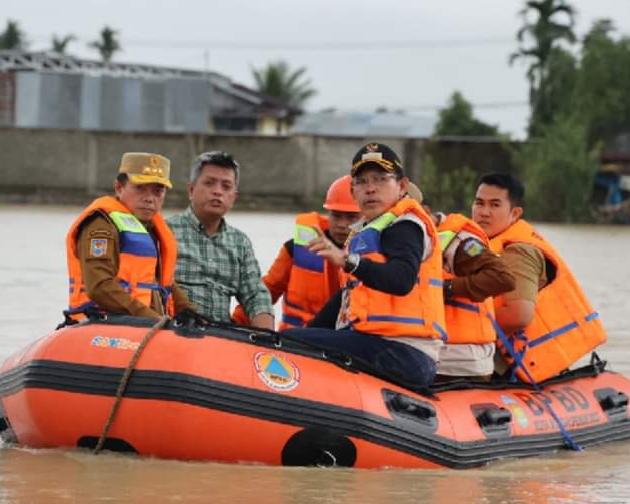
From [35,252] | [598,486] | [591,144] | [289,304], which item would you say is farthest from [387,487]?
[591,144]

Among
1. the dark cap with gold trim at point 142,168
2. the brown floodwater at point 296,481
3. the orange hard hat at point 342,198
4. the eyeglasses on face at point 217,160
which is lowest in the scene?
the brown floodwater at point 296,481

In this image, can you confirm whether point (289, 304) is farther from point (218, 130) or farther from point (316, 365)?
point (218, 130)

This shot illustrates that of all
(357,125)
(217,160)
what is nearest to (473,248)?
(217,160)

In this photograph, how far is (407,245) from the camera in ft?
21.4

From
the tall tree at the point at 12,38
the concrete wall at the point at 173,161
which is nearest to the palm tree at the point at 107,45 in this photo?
the tall tree at the point at 12,38

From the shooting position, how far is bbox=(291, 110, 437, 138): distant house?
218 feet

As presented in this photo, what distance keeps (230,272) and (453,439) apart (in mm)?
1421

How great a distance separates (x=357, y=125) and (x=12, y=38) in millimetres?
19372

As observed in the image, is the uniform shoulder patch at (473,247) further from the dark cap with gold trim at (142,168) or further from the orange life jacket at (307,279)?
the dark cap with gold trim at (142,168)

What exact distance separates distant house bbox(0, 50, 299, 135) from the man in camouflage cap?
46.1 m

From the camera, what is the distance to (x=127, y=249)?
23.1 ft

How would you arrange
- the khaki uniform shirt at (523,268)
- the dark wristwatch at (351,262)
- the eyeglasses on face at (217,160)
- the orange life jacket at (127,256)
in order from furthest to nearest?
1. the khaki uniform shirt at (523,268)
2. the eyeglasses on face at (217,160)
3. the orange life jacket at (127,256)
4. the dark wristwatch at (351,262)

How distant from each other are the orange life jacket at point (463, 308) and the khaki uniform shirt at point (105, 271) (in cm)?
129

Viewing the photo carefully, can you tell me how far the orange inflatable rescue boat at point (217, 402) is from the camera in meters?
6.50
